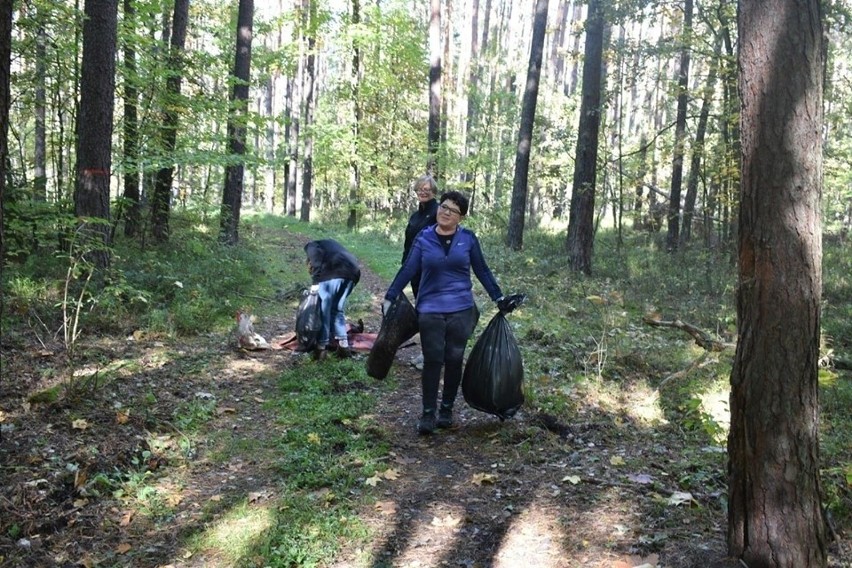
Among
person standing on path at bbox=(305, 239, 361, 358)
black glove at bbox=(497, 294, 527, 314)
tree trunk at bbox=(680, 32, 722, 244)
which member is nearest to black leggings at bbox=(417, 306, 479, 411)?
black glove at bbox=(497, 294, 527, 314)

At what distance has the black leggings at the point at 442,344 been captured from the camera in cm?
541

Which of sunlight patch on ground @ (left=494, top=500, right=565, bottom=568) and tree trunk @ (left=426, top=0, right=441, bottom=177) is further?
tree trunk @ (left=426, top=0, right=441, bottom=177)

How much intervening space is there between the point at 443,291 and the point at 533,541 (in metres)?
2.31

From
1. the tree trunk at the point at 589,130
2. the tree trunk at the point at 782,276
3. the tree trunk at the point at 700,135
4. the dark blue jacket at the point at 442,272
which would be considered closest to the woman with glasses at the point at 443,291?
the dark blue jacket at the point at 442,272

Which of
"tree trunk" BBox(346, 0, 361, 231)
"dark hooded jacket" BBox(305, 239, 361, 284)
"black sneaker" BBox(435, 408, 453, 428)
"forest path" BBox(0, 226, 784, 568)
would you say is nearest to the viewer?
"forest path" BBox(0, 226, 784, 568)

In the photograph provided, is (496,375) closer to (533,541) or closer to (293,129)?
(533,541)

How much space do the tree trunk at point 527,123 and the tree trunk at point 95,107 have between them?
11943 mm

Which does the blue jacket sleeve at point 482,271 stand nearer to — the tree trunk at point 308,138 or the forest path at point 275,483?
the forest path at point 275,483

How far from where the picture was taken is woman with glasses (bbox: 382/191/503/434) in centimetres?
541

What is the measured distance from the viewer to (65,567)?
3.48 m

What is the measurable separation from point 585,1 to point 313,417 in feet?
41.4

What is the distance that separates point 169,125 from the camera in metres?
12.5

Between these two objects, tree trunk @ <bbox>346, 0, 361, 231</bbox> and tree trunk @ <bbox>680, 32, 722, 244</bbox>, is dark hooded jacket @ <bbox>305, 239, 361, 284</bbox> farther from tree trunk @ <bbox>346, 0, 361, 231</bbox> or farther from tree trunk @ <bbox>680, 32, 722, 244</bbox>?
tree trunk @ <bbox>346, 0, 361, 231</bbox>

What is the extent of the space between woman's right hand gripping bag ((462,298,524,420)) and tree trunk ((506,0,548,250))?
13216 mm
